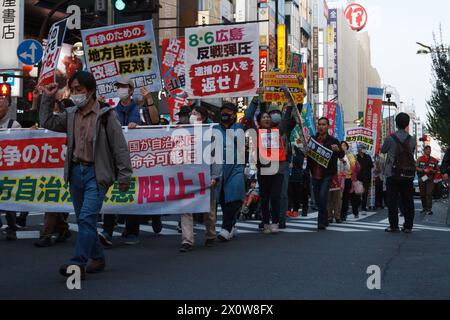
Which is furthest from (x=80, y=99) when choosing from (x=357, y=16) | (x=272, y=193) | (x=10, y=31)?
(x=357, y=16)

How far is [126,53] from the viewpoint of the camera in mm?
10906

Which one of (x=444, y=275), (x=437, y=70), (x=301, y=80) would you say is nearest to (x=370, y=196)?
(x=301, y=80)

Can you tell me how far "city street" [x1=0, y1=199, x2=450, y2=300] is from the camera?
5.54 m

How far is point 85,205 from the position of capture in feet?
20.6

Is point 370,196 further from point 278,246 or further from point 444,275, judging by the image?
point 444,275

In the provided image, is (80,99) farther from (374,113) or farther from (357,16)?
(357,16)

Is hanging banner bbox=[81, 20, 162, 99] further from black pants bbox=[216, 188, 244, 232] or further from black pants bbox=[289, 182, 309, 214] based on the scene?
black pants bbox=[289, 182, 309, 214]

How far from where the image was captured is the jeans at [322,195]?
39.0ft

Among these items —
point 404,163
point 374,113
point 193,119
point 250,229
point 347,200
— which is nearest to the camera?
point 193,119

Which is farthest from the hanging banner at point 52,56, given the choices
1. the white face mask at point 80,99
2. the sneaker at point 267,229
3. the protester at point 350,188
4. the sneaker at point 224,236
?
the protester at point 350,188

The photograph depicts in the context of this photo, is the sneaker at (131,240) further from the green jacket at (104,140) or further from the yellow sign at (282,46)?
the yellow sign at (282,46)

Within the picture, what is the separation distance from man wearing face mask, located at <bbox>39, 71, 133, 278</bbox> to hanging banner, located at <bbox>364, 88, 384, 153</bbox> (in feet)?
59.8

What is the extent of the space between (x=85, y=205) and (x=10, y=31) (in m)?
20.9

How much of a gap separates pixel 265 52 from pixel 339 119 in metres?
19.9
